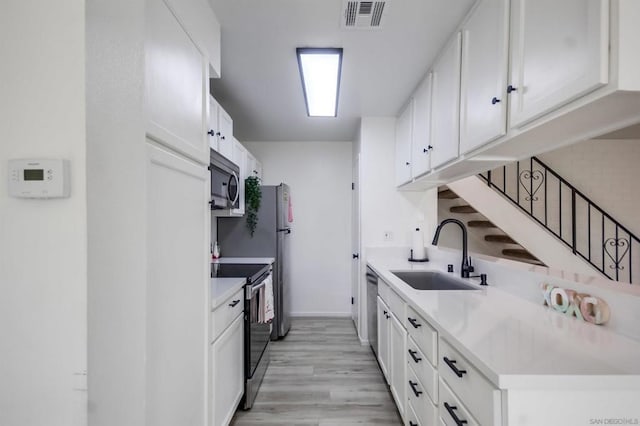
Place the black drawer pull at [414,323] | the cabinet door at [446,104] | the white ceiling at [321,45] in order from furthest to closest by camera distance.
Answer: the cabinet door at [446,104] < the white ceiling at [321,45] < the black drawer pull at [414,323]

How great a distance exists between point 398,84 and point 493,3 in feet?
4.02

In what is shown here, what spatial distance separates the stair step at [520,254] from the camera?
3031 millimetres

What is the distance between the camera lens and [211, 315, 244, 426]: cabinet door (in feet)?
5.44

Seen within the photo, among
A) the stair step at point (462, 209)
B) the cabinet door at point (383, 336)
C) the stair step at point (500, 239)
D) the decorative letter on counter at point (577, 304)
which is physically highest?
the stair step at point (462, 209)

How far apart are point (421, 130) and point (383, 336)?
5.50ft

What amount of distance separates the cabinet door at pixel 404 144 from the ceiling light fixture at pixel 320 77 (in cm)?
67

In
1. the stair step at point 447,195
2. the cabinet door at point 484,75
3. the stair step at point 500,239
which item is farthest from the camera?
the stair step at point 447,195

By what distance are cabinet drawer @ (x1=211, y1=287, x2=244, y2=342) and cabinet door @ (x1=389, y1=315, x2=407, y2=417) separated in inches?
41.1

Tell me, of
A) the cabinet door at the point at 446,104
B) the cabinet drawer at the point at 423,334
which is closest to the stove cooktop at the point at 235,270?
the cabinet drawer at the point at 423,334

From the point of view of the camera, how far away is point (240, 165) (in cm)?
328

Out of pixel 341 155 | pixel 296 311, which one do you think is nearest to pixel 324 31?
pixel 341 155

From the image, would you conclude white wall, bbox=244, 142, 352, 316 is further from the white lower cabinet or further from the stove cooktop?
the white lower cabinet

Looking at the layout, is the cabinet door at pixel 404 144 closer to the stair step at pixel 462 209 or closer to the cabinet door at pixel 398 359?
the stair step at pixel 462 209

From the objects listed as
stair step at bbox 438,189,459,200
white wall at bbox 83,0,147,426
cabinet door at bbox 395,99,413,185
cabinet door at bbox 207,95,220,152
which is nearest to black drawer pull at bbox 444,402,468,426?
white wall at bbox 83,0,147,426
